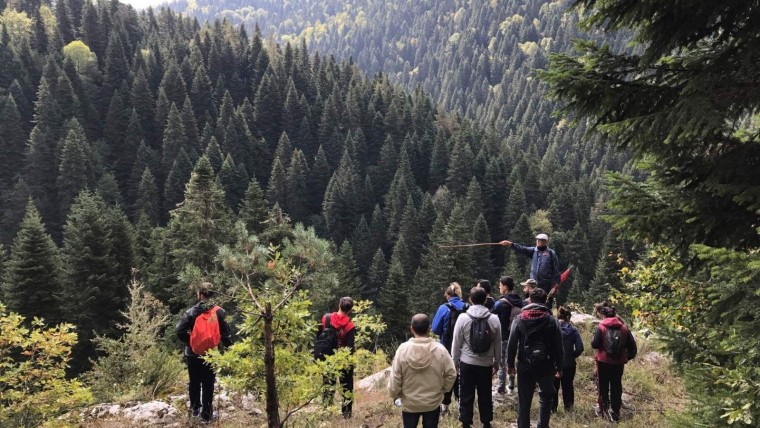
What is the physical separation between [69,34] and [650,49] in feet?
448

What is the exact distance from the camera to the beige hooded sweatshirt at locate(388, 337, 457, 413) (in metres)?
5.83

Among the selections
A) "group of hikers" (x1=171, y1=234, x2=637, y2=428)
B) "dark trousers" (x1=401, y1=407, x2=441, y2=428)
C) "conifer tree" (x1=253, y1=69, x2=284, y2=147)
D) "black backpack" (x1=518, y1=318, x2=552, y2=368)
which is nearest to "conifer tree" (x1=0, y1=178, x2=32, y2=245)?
"conifer tree" (x1=253, y1=69, x2=284, y2=147)

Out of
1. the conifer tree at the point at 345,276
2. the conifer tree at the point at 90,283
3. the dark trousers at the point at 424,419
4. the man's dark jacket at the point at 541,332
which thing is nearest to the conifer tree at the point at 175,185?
the conifer tree at the point at 345,276

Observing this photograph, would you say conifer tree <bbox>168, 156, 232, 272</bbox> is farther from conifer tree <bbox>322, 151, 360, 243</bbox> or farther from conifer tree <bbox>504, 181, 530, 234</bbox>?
conifer tree <bbox>504, 181, 530, 234</bbox>

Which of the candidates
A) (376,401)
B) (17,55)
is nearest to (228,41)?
(17,55)

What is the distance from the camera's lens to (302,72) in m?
114

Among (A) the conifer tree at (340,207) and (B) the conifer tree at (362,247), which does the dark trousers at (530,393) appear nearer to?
(B) the conifer tree at (362,247)

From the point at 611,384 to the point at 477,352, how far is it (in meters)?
3.02

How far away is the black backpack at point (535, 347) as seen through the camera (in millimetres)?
6523

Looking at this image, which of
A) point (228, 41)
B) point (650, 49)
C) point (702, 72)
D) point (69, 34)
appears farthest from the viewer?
point (228, 41)

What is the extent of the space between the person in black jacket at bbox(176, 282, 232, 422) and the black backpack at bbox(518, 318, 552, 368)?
4565 mm

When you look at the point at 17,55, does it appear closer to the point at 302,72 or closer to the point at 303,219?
the point at 302,72

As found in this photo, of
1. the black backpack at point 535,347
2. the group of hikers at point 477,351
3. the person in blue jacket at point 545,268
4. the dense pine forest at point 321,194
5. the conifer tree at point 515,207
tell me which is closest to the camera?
the dense pine forest at point 321,194

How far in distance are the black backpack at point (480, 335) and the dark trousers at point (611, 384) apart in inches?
107
